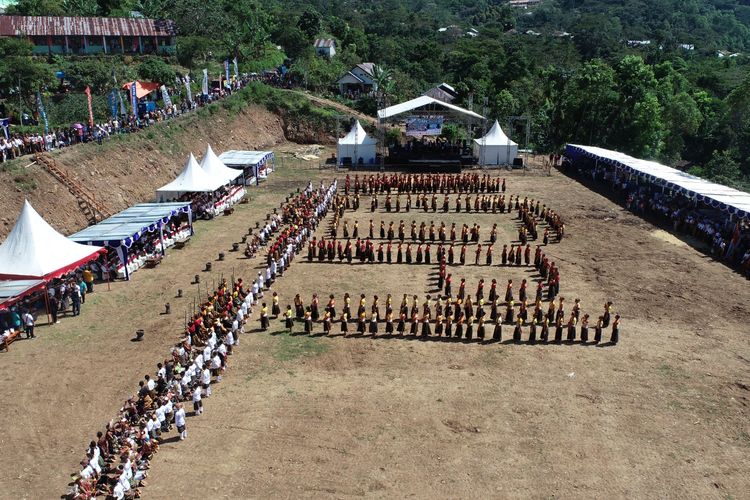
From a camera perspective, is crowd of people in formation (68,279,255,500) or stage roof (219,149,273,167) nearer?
crowd of people in formation (68,279,255,500)

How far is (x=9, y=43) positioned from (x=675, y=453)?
49242 millimetres

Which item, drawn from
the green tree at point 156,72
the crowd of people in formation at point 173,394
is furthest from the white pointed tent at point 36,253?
the green tree at point 156,72

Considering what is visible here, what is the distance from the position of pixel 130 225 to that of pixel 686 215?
2592cm

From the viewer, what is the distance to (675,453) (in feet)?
45.3

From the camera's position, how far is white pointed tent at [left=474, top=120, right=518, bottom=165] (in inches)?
1795

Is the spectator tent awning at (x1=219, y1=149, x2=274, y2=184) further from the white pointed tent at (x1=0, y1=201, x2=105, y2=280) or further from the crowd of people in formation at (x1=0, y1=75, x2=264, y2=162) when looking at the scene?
the white pointed tent at (x1=0, y1=201, x2=105, y2=280)

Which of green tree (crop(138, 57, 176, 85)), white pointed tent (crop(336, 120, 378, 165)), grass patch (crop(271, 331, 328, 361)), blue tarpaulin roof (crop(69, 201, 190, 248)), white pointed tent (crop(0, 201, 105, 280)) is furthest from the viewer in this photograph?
green tree (crop(138, 57, 176, 85))

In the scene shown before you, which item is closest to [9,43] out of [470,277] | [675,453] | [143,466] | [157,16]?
[157,16]

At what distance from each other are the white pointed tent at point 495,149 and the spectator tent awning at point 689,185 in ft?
18.8

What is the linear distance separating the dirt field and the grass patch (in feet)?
0.22

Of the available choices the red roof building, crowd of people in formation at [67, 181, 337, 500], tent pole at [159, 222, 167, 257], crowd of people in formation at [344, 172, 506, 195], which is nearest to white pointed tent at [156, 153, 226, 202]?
tent pole at [159, 222, 167, 257]

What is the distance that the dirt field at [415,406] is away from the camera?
12945 millimetres

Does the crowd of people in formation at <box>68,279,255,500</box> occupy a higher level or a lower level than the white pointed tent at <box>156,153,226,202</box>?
lower

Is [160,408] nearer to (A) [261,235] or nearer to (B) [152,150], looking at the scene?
(A) [261,235]
